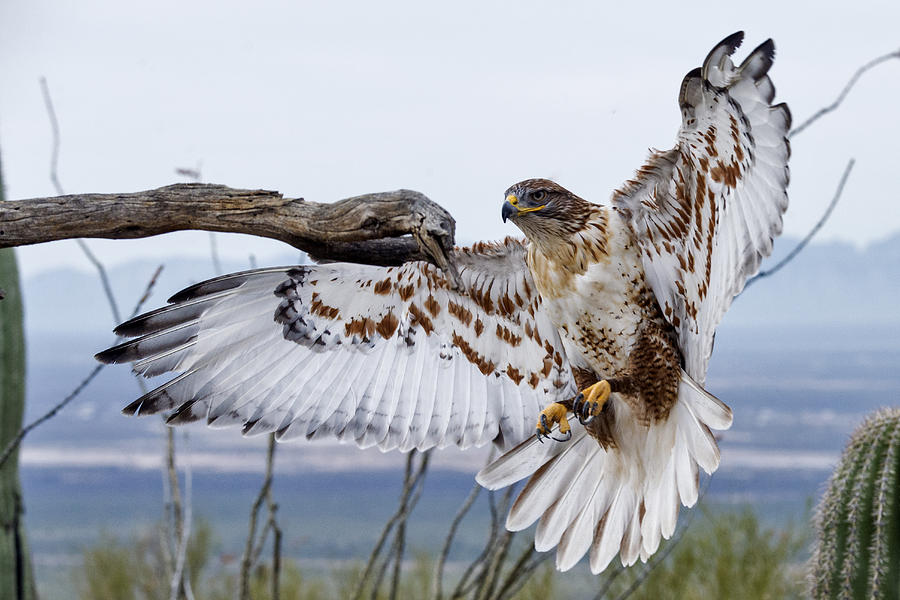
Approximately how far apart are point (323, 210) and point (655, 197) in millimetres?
479

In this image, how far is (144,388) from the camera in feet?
5.76

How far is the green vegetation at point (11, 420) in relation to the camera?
2.40 metres

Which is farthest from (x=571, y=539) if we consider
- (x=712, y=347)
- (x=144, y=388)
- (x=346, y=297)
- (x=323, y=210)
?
(x=144, y=388)

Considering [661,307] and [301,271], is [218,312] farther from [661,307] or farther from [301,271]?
[661,307]

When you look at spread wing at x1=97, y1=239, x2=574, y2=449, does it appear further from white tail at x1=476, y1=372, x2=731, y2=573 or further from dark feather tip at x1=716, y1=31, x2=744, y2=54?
dark feather tip at x1=716, y1=31, x2=744, y2=54

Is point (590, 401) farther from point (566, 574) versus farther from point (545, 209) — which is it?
point (566, 574)

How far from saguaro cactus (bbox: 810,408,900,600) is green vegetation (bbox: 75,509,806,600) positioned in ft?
3.64

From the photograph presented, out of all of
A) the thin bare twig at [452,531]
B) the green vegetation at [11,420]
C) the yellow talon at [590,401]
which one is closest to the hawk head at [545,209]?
the yellow talon at [590,401]

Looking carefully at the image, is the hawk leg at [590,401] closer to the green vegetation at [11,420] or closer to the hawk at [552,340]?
the hawk at [552,340]

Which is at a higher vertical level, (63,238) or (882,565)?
(63,238)

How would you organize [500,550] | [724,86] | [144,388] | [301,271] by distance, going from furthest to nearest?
[500,550], [144,388], [301,271], [724,86]

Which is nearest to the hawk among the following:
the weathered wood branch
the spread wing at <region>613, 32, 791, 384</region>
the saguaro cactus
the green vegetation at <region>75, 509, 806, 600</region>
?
the spread wing at <region>613, 32, 791, 384</region>

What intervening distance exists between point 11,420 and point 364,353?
139 cm

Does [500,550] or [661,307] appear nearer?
[661,307]
